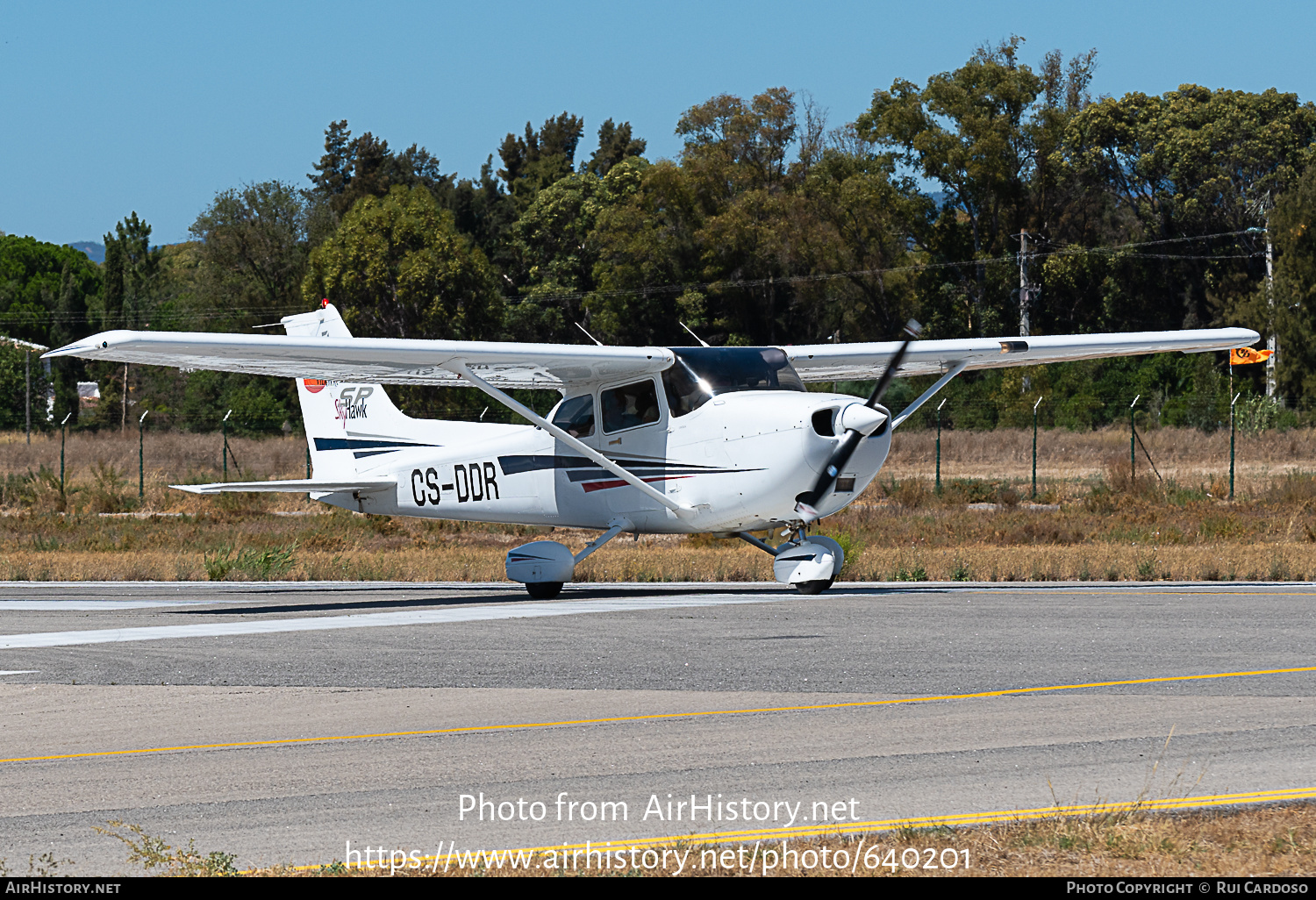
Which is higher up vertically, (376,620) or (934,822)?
(934,822)

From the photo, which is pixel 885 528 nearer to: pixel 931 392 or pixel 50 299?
pixel 931 392

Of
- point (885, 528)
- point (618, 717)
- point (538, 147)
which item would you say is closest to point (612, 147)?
point (538, 147)

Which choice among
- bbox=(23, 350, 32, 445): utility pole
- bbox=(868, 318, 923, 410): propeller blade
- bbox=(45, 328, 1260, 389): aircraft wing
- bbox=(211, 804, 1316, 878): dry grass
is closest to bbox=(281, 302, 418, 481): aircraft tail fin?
bbox=(45, 328, 1260, 389): aircraft wing

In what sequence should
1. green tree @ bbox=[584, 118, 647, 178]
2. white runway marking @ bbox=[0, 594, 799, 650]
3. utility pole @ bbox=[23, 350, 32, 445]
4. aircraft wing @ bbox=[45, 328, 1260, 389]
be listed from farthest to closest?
green tree @ bbox=[584, 118, 647, 178] → utility pole @ bbox=[23, 350, 32, 445] → aircraft wing @ bbox=[45, 328, 1260, 389] → white runway marking @ bbox=[0, 594, 799, 650]

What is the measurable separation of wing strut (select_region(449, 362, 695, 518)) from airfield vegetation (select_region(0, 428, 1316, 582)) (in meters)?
3.40

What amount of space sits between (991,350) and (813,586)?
4.55 metres

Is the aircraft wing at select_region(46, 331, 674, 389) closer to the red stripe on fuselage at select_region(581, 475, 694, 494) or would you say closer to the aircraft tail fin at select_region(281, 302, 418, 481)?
the red stripe on fuselage at select_region(581, 475, 694, 494)

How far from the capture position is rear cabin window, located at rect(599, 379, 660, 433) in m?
16.5

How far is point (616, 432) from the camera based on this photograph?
16703 mm

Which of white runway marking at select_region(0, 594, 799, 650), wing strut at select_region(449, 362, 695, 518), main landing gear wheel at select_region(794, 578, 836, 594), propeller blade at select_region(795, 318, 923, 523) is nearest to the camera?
white runway marking at select_region(0, 594, 799, 650)

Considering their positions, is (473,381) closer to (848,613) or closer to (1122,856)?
(848,613)

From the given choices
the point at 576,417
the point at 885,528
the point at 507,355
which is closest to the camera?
the point at 507,355

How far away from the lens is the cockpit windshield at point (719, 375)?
52.6 feet
